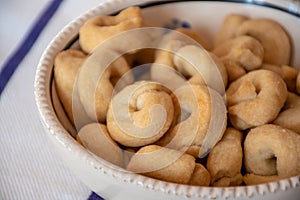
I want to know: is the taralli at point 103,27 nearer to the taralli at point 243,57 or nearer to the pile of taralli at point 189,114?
the pile of taralli at point 189,114

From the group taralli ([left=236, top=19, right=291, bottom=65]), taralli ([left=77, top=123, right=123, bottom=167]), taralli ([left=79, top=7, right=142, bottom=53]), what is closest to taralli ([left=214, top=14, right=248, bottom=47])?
taralli ([left=236, top=19, right=291, bottom=65])

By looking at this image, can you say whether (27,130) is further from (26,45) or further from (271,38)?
(271,38)

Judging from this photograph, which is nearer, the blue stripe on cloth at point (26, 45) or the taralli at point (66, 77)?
the taralli at point (66, 77)

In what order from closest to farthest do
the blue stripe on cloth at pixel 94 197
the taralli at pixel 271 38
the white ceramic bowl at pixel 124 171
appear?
the white ceramic bowl at pixel 124 171
the blue stripe on cloth at pixel 94 197
the taralli at pixel 271 38

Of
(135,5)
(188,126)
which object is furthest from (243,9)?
(188,126)

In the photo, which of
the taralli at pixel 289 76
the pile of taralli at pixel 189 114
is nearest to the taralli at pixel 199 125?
the pile of taralli at pixel 189 114

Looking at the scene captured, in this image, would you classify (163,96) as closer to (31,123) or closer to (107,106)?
(107,106)
